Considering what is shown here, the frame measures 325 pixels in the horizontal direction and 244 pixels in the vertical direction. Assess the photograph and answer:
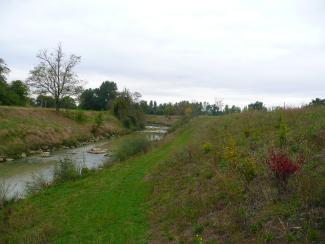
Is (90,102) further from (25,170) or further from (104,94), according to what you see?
(25,170)

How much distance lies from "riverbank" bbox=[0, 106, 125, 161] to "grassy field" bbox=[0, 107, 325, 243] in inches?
674

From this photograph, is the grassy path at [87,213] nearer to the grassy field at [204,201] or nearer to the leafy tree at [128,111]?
the grassy field at [204,201]

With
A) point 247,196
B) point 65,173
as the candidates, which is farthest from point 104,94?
point 247,196

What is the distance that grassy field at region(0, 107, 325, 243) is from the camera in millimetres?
7406

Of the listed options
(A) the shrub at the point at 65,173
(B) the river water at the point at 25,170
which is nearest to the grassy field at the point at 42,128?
(B) the river water at the point at 25,170

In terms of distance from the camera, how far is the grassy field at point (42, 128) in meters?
32.8

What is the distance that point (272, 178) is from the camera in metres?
8.92

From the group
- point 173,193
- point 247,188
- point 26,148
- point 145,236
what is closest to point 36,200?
point 173,193

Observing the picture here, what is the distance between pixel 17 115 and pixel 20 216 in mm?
30662

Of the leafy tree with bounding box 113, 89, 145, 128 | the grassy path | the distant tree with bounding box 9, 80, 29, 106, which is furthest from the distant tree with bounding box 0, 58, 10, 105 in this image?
the grassy path

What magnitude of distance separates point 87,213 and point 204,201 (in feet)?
13.8

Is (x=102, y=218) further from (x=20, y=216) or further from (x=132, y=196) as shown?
(x=20, y=216)

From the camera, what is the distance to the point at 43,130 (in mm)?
39656

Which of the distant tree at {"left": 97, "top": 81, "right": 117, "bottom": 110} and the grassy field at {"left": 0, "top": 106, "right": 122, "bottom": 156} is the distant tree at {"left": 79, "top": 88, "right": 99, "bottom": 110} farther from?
the grassy field at {"left": 0, "top": 106, "right": 122, "bottom": 156}
